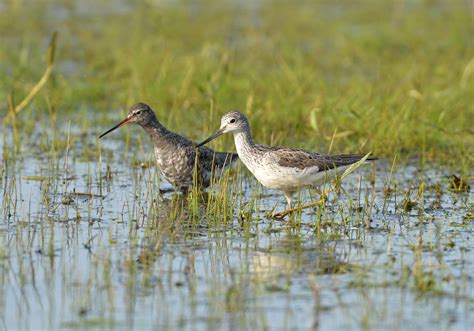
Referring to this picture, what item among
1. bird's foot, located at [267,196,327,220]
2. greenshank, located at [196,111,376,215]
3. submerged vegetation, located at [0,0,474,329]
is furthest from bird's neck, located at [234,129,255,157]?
bird's foot, located at [267,196,327,220]

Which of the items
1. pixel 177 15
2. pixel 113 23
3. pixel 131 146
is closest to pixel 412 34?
pixel 177 15

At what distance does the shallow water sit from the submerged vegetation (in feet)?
0.07

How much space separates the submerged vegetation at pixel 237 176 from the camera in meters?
6.62

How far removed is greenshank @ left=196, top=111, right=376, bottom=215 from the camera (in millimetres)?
9188

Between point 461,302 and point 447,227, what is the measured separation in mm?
2148

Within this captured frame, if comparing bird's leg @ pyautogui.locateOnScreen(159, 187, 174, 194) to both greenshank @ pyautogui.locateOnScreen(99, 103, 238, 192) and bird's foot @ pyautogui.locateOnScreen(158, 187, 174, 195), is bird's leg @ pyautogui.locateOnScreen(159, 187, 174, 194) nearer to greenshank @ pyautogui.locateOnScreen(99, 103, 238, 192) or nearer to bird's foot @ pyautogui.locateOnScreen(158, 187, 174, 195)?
bird's foot @ pyautogui.locateOnScreen(158, 187, 174, 195)

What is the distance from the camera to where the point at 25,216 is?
888 centimetres

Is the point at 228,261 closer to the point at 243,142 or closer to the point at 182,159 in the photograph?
the point at 243,142

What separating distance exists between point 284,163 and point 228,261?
6.27 feet

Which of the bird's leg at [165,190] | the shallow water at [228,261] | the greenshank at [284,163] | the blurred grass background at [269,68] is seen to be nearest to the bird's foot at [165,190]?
the bird's leg at [165,190]

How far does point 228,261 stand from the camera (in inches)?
298

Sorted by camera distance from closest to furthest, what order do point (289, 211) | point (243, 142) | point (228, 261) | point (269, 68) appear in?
1. point (228, 261)
2. point (289, 211)
3. point (243, 142)
4. point (269, 68)

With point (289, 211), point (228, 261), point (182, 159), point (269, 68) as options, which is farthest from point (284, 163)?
point (269, 68)

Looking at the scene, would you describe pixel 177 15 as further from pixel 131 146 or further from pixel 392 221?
pixel 392 221
